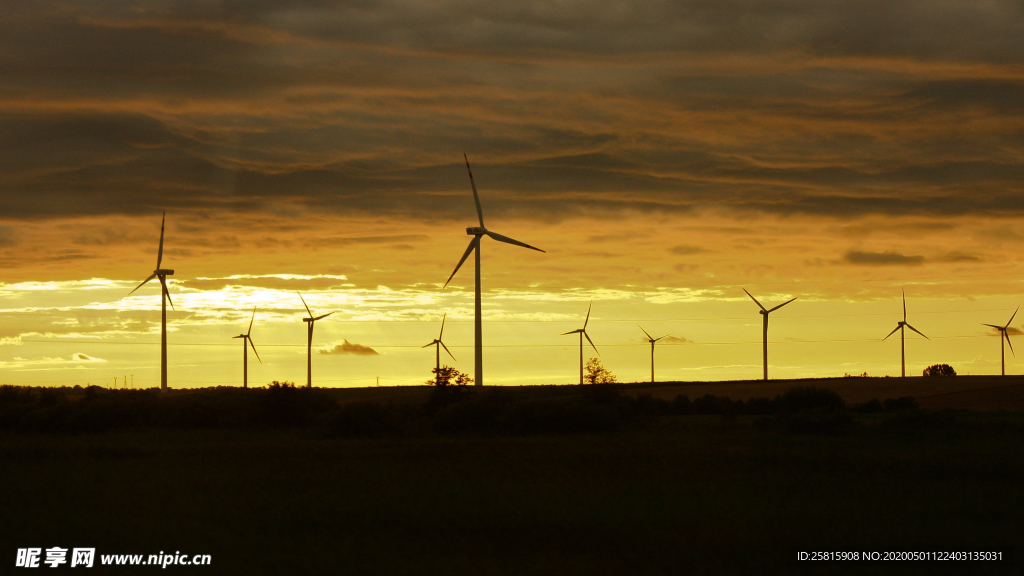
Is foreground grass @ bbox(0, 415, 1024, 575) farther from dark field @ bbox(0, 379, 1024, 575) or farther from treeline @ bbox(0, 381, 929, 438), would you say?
treeline @ bbox(0, 381, 929, 438)

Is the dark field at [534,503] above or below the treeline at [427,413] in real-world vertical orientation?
below

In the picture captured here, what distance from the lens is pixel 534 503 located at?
27672 mm

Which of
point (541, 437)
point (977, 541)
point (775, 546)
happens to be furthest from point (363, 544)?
point (541, 437)

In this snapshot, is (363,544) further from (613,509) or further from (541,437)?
(541,437)

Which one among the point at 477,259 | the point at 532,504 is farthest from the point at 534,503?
the point at 477,259

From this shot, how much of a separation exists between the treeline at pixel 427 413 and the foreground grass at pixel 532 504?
39.6 feet

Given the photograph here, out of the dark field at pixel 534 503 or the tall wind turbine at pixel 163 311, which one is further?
the tall wind turbine at pixel 163 311

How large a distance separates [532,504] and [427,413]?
46183 mm

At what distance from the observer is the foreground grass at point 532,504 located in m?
20.7

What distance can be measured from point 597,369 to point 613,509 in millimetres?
93706

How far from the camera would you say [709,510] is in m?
26.1

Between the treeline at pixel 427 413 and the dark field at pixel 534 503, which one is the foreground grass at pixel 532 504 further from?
the treeline at pixel 427 413

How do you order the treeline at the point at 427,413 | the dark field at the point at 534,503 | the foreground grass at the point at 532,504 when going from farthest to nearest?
the treeline at the point at 427,413, the foreground grass at the point at 532,504, the dark field at the point at 534,503

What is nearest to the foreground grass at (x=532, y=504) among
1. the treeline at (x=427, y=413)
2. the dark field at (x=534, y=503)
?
the dark field at (x=534, y=503)
